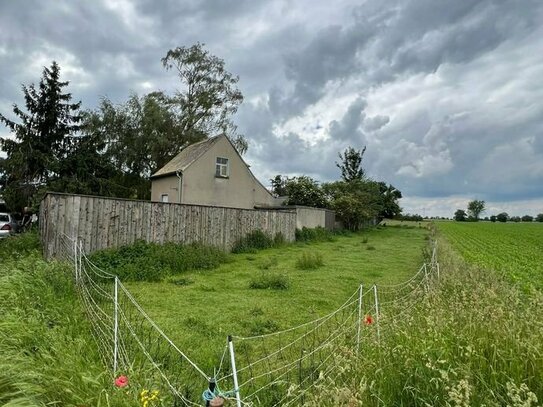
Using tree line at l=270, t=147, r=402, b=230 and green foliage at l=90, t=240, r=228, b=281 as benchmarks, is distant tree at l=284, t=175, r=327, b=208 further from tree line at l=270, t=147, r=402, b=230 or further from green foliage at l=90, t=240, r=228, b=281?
green foliage at l=90, t=240, r=228, b=281

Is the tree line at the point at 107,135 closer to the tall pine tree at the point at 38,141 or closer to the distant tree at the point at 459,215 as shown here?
the tall pine tree at the point at 38,141

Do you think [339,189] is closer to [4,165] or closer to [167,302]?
[4,165]

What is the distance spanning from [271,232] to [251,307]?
32.5 feet

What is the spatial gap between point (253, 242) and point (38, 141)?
1613 cm

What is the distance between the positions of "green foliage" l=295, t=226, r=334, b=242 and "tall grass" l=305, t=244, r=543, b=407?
53.9 feet

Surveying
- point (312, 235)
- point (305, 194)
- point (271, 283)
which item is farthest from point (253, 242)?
point (305, 194)

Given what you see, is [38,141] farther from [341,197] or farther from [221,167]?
[341,197]

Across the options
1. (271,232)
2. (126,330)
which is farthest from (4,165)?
(126,330)

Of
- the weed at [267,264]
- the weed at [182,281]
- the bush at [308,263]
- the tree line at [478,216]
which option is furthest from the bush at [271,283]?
the tree line at [478,216]

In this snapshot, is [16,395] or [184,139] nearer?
[16,395]

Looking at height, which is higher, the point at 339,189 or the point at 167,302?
the point at 339,189

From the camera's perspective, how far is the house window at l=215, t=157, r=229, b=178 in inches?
929

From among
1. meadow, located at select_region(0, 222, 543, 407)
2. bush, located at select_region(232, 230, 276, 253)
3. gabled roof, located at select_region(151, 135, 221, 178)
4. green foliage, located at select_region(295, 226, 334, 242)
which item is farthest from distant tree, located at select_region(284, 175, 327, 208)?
meadow, located at select_region(0, 222, 543, 407)

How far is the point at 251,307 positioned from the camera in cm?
708
